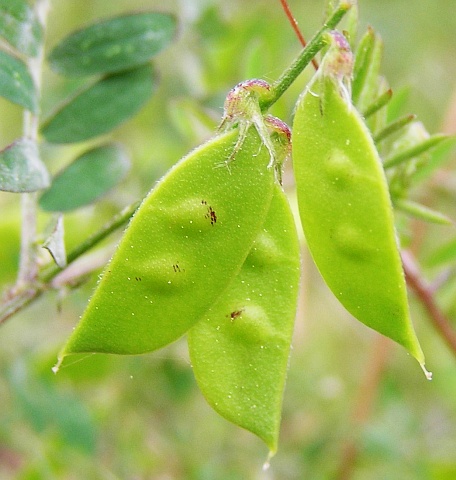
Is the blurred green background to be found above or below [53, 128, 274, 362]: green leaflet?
below

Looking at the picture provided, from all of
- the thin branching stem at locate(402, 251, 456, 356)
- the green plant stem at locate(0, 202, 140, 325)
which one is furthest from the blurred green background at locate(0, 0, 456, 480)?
Result: the green plant stem at locate(0, 202, 140, 325)

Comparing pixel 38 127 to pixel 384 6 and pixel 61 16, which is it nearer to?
pixel 61 16

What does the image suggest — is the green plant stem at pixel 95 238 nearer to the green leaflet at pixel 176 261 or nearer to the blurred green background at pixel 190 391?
the green leaflet at pixel 176 261

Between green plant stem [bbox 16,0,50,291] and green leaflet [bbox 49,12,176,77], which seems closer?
green plant stem [bbox 16,0,50,291]

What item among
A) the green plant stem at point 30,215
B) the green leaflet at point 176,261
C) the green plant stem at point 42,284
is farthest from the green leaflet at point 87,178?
the green leaflet at point 176,261

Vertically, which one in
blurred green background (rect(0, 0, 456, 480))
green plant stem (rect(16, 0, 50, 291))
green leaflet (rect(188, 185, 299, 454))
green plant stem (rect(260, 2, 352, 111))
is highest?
green plant stem (rect(260, 2, 352, 111))

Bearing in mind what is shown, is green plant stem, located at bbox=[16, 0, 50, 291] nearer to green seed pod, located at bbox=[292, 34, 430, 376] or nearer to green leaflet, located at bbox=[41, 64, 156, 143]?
green leaflet, located at bbox=[41, 64, 156, 143]

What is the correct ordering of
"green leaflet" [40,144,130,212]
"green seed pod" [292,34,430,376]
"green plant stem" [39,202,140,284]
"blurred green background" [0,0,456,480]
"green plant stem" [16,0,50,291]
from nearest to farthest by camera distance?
"green seed pod" [292,34,430,376], "green plant stem" [39,202,140,284], "green plant stem" [16,0,50,291], "green leaflet" [40,144,130,212], "blurred green background" [0,0,456,480]
